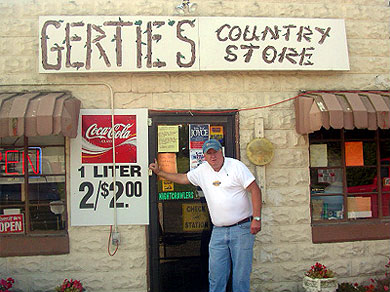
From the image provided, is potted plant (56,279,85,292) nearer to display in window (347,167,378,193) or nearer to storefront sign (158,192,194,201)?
storefront sign (158,192,194,201)

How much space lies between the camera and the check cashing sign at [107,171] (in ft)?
16.4

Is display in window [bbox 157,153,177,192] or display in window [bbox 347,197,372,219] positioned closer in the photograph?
display in window [bbox 157,153,177,192]

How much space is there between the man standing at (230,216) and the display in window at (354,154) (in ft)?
6.14

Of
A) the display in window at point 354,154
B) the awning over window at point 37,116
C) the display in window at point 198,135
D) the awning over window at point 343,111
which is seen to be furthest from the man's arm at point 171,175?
the display in window at point 354,154

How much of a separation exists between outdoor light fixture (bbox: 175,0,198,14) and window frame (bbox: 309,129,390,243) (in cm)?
241

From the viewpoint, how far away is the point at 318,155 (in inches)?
217

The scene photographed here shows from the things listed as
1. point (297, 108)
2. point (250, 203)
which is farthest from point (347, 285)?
point (297, 108)

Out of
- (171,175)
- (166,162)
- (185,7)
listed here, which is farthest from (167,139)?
(185,7)

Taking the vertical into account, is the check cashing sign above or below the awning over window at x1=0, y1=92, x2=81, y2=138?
below

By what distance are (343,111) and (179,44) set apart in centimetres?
222

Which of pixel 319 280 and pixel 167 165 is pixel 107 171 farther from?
pixel 319 280

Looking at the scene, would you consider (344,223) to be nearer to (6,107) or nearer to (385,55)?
(385,55)

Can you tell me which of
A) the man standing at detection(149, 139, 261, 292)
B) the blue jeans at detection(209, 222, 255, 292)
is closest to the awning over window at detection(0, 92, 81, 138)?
the man standing at detection(149, 139, 261, 292)

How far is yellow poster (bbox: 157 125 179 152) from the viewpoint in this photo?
5.16 metres
